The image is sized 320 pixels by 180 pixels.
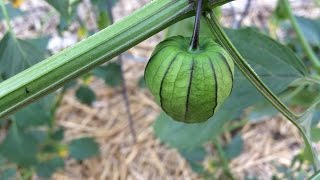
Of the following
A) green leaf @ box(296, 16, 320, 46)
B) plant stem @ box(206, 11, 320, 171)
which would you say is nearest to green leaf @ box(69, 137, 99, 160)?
green leaf @ box(296, 16, 320, 46)

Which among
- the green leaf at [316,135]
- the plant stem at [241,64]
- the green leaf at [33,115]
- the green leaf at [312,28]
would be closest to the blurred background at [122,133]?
the green leaf at [312,28]

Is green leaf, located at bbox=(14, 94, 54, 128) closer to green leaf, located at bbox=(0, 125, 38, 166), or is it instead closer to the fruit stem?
green leaf, located at bbox=(0, 125, 38, 166)

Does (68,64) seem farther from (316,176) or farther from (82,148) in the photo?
Result: (82,148)

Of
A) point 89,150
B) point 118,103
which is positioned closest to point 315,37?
point 89,150

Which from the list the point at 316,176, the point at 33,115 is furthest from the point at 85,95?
the point at 316,176

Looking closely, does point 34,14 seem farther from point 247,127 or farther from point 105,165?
point 247,127
